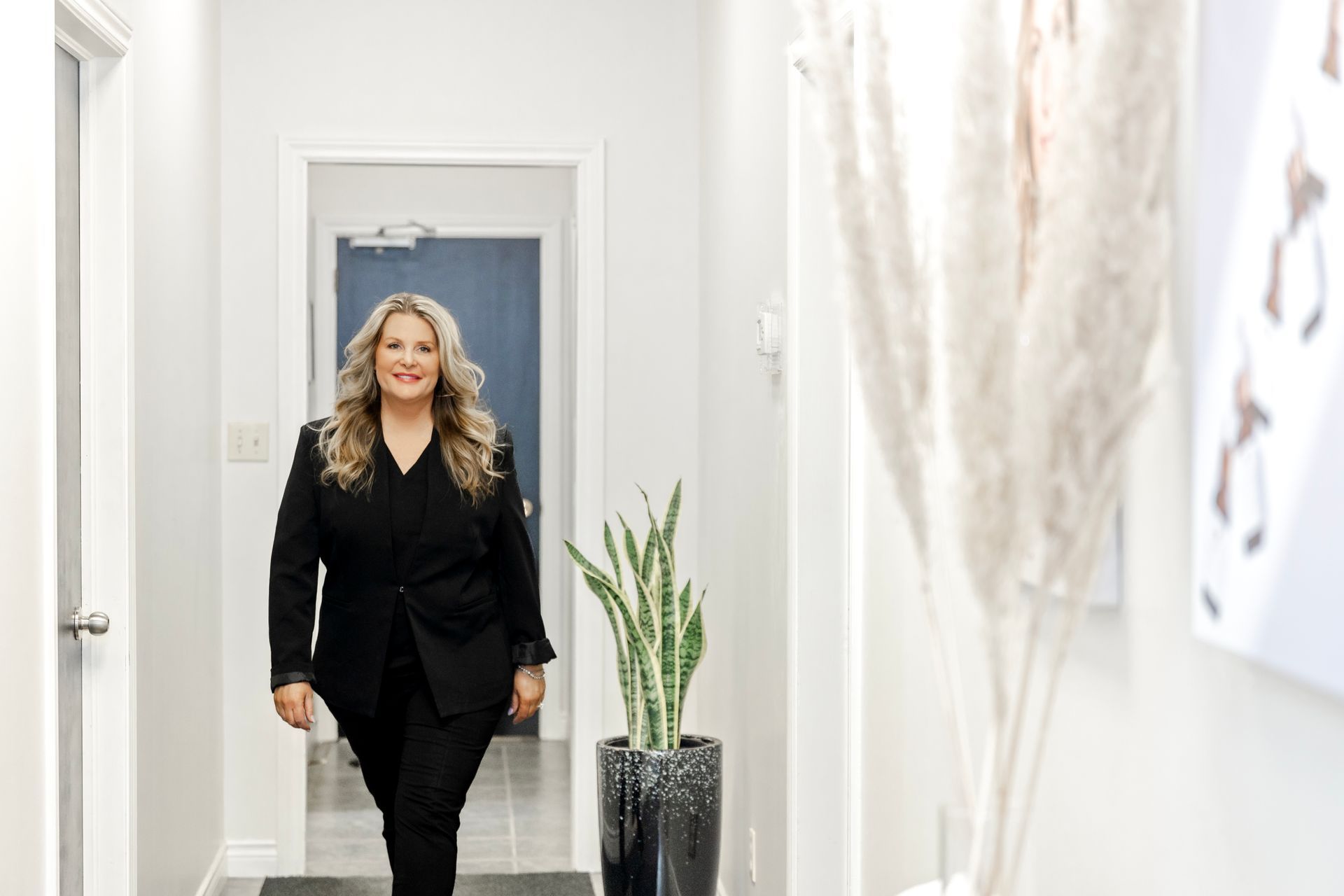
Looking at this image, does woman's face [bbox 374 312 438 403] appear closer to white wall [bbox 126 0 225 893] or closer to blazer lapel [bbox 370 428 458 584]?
blazer lapel [bbox 370 428 458 584]

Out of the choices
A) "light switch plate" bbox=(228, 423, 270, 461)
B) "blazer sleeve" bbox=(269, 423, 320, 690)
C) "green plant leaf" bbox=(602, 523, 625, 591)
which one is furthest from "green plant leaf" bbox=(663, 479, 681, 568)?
"light switch plate" bbox=(228, 423, 270, 461)

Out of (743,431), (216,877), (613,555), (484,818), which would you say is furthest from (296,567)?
(484,818)

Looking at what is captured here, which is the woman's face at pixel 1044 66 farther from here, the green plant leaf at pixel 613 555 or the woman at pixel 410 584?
the green plant leaf at pixel 613 555

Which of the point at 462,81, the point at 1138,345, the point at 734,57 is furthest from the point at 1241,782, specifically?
the point at 462,81

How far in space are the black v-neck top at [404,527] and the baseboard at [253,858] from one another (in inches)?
57.6

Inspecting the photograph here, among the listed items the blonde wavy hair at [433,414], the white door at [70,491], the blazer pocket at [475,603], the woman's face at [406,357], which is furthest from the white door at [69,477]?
the blazer pocket at [475,603]

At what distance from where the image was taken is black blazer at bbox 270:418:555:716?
2.72 m

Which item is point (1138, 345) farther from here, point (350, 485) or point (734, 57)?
point (734, 57)

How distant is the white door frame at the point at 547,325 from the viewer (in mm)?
5605

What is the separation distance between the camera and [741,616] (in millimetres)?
3178

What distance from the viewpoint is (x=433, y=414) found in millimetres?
2857

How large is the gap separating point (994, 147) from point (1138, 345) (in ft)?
0.41

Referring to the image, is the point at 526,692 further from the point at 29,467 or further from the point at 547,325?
the point at 547,325

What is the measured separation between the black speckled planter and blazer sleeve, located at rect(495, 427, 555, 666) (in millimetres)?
376
